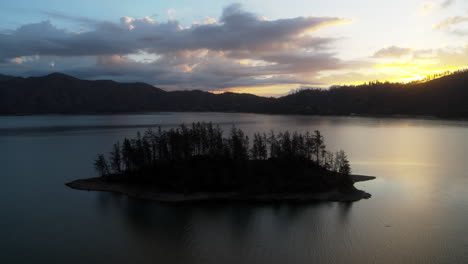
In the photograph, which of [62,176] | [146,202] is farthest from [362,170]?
[62,176]

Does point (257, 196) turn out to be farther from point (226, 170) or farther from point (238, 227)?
point (238, 227)

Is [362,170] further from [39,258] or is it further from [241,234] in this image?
[39,258]

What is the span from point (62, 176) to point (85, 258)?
24.5 metres

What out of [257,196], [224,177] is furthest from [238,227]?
[224,177]

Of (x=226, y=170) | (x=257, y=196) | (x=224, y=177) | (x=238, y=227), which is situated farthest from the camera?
(x=226, y=170)

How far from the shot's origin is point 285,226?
2403 centimetres

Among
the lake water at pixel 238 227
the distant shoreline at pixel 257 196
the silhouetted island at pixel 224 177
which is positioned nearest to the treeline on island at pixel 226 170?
the silhouetted island at pixel 224 177

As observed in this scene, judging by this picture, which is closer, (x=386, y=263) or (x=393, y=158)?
(x=386, y=263)

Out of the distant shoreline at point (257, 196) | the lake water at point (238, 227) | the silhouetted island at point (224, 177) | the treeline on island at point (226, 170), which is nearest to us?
the lake water at point (238, 227)

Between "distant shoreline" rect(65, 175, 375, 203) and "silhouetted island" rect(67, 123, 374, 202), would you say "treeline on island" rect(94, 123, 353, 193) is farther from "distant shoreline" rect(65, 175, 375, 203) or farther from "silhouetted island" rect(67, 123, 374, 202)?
"distant shoreline" rect(65, 175, 375, 203)

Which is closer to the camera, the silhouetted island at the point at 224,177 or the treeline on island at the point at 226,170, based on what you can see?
the silhouetted island at the point at 224,177

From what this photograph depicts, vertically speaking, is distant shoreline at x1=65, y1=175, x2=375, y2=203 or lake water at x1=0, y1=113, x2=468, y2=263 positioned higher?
distant shoreline at x1=65, y1=175, x2=375, y2=203

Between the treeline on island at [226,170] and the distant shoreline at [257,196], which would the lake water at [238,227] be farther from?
the treeline on island at [226,170]

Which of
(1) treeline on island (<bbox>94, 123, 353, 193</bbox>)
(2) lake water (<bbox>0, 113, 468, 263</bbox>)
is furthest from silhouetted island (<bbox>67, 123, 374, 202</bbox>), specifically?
(2) lake water (<bbox>0, 113, 468, 263</bbox>)
